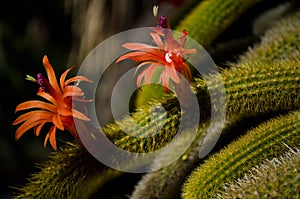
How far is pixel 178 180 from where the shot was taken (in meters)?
0.97

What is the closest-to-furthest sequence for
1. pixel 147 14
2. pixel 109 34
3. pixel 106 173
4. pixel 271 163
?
pixel 271 163 < pixel 106 173 < pixel 109 34 < pixel 147 14

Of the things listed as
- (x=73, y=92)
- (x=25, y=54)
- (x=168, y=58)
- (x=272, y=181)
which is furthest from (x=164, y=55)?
(x=25, y=54)

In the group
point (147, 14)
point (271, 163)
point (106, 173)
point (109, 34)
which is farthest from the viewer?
point (147, 14)

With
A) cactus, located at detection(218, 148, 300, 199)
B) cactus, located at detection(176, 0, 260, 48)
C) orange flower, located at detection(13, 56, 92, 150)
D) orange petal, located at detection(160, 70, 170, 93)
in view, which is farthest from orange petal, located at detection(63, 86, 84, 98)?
cactus, located at detection(176, 0, 260, 48)

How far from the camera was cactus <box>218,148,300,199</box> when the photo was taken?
694 millimetres

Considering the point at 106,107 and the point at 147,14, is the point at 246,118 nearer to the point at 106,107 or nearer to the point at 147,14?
the point at 106,107

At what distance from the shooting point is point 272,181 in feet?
2.34

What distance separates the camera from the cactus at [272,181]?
69 centimetres

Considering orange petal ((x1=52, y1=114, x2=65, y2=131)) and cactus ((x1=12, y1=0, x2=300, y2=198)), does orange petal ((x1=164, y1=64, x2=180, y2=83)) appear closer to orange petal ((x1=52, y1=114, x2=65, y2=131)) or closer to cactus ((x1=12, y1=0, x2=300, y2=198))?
cactus ((x1=12, y1=0, x2=300, y2=198))

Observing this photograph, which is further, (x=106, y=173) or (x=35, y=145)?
(x=35, y=145)

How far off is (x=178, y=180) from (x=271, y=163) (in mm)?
243

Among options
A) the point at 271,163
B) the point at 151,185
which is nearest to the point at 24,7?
the point at 151,185

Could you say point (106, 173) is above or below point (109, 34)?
below

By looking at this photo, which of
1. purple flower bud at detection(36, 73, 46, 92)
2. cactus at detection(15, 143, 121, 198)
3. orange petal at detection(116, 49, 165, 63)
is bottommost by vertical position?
cactus at detection(15, 143, 121, 198)
